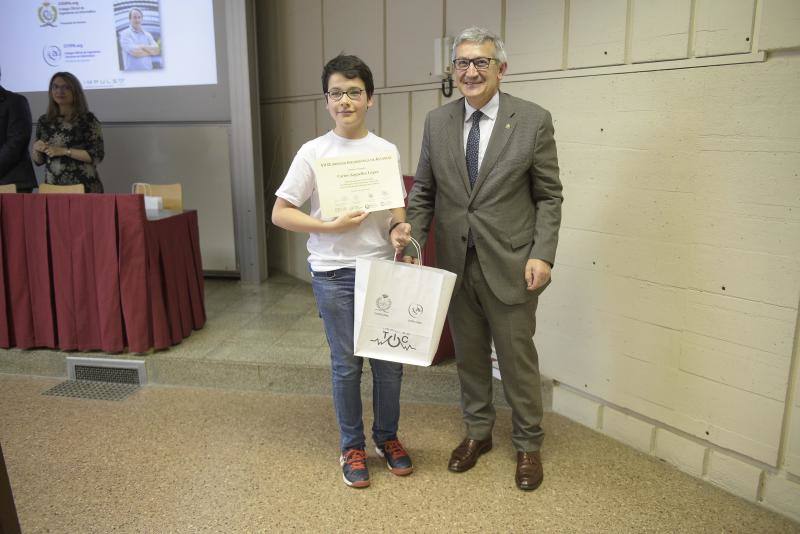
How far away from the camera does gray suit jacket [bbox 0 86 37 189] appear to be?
12.3 ft

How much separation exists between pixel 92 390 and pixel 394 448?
1738mm

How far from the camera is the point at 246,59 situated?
4156 mm

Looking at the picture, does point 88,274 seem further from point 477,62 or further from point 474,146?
point 477,62

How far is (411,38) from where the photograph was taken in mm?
3363

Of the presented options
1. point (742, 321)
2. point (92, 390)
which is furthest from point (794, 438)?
point (92, 390)

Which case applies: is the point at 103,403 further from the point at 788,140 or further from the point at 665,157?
the point at 788,140

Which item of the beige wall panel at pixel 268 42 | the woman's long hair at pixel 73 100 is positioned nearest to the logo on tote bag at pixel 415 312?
the woman's long hair at pixel 73 100

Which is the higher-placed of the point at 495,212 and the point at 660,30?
the point at 660,30

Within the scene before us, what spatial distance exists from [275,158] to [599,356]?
3107 millimetres

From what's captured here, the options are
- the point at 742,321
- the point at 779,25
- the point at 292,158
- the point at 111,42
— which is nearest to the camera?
the point at 779,25

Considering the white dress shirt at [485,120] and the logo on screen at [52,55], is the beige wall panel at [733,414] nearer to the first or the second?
the white dress shirt at [485,120]

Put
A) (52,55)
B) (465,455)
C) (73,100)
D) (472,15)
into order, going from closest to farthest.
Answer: (465,455), (472,15), (73,100), (52,55)

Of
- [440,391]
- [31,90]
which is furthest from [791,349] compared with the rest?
[31,90]

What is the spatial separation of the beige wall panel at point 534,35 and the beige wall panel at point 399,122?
890 mm
